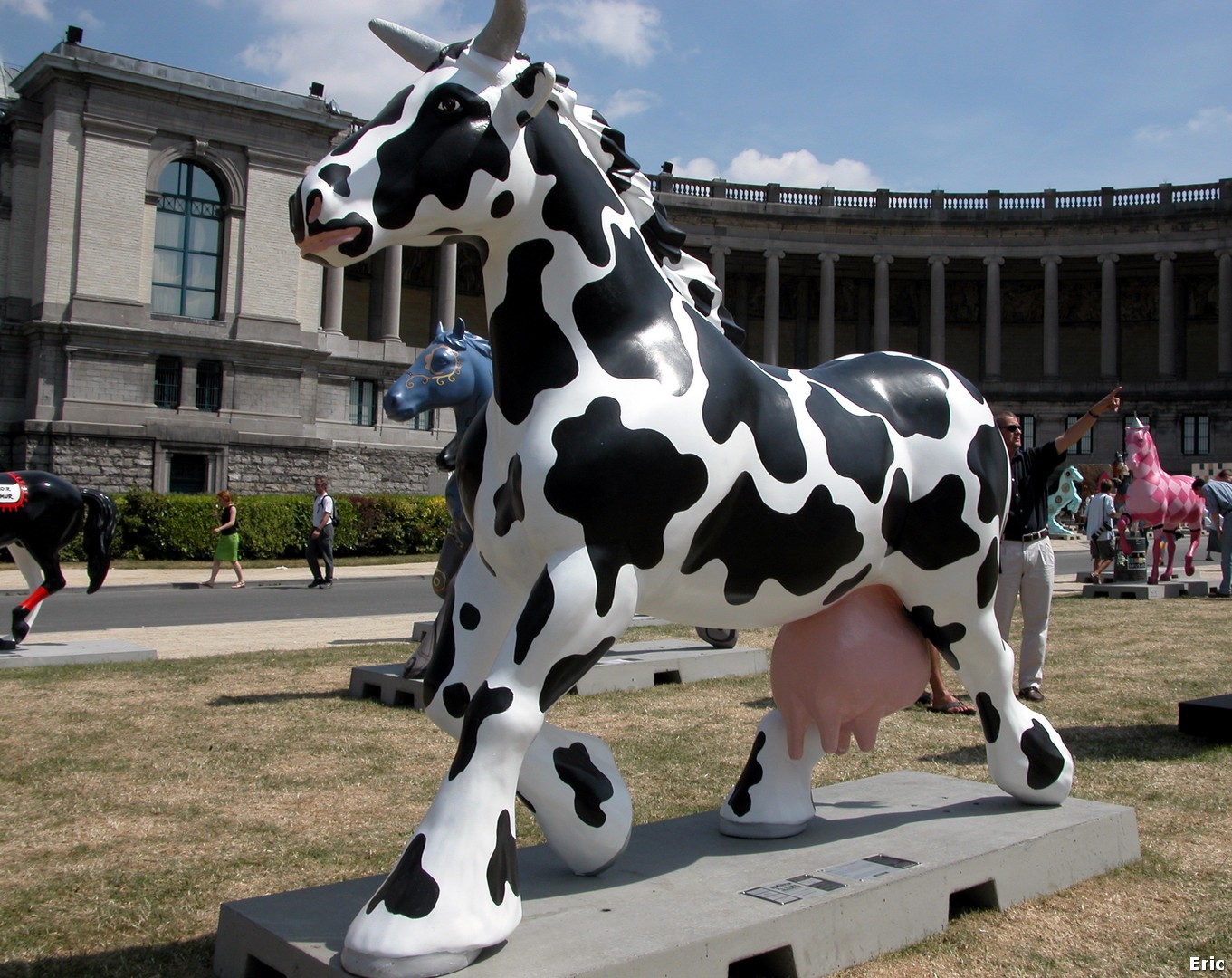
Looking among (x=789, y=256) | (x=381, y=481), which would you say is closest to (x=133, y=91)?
(x=381, y=481)

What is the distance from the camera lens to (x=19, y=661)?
9.46 m

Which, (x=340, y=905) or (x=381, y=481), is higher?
(x=381, y=481)

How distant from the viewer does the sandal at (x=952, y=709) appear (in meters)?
8.02

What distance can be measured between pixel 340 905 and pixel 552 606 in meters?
1.17

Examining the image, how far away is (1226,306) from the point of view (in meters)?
48.8

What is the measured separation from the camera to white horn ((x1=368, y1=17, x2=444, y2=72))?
3365 millimetres

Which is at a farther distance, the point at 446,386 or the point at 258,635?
the point at 258,635

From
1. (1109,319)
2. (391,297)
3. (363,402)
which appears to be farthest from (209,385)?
(1109,319)

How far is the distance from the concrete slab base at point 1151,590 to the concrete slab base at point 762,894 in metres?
13.8

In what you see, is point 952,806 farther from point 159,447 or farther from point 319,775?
point 159,447

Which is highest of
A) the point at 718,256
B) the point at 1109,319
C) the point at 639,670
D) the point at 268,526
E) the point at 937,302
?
Answer: the point at 718,256

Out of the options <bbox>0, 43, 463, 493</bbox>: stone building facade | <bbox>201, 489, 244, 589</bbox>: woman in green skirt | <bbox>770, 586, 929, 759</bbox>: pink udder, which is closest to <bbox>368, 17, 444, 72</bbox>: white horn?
<bbox>770, 586, 929, 759</bbox>: pink udder

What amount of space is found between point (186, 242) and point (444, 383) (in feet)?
104

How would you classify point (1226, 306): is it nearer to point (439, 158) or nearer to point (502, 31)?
point (502, 31)
